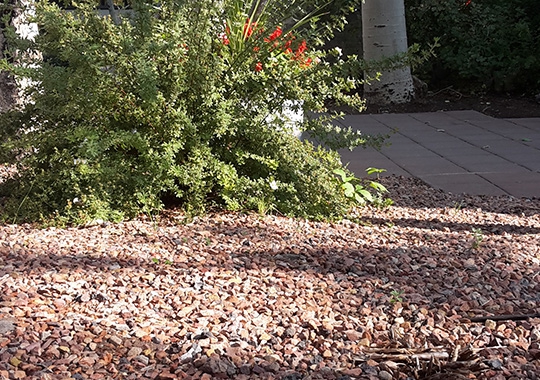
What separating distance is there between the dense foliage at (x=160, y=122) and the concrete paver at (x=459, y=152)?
2.44 ft

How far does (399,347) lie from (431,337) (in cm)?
17

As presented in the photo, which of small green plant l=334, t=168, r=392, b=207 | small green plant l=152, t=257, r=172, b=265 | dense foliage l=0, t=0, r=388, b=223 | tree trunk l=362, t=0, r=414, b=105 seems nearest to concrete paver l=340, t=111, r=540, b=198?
small green plant l=334, t=168, r=392, b=207

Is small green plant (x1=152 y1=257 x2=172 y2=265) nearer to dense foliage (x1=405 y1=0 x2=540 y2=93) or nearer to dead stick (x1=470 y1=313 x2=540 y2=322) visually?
dead stick (x1=470 y1=313 x2=540 y2=322)

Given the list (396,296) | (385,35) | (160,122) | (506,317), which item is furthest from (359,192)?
(385,35)

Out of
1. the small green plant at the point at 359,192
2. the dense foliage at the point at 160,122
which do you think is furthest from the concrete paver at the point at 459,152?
the dense foliage at the point at 160,122

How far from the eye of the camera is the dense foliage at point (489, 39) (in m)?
11.1

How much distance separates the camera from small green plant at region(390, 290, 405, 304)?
2.91 meters

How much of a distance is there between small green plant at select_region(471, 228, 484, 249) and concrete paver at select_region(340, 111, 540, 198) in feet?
2.61

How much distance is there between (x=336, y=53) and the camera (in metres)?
4.63

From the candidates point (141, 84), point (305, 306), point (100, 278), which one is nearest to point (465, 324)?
point (305, 306)

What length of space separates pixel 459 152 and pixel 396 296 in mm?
4411

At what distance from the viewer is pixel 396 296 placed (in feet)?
9.69

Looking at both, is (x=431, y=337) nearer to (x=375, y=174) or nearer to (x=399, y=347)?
(x=399, y=347)

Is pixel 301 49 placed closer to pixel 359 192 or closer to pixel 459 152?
pixel 359 192
